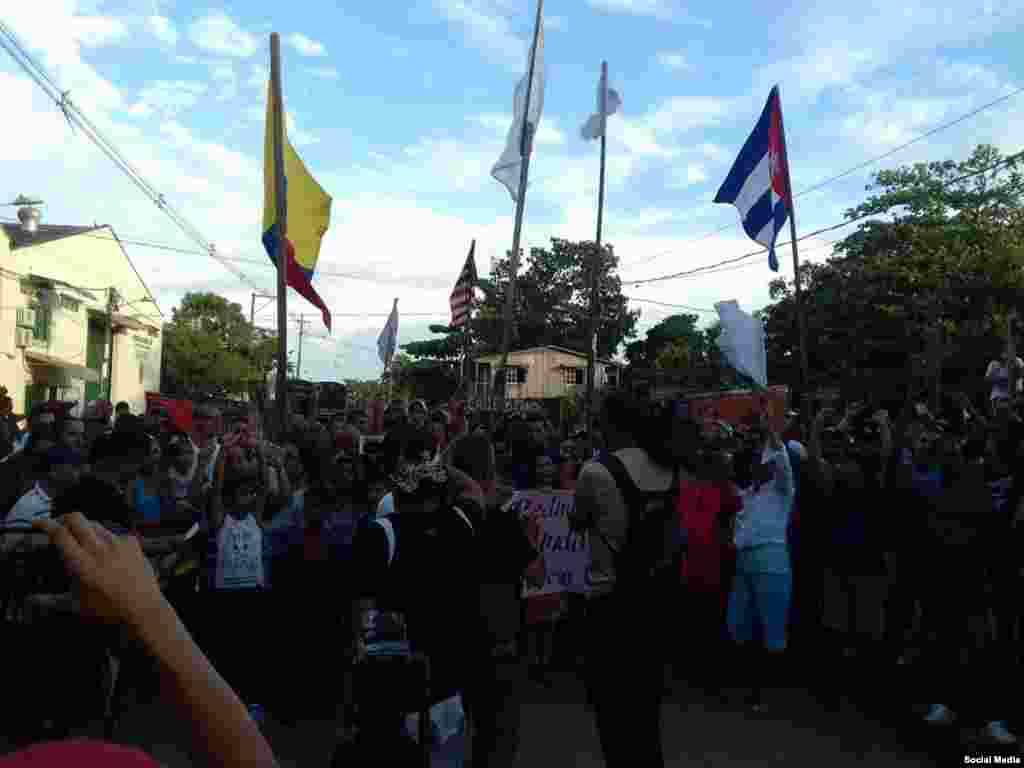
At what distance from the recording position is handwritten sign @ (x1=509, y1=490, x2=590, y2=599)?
296 inches

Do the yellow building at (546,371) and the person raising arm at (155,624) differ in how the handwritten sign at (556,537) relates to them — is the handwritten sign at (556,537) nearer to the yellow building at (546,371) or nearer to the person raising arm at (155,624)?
the person raising arm at (155,624)

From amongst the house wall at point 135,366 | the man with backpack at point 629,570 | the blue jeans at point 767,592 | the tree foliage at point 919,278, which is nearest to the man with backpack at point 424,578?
the man with backpack at point 629,570

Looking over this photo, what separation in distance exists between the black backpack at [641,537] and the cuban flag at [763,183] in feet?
25.9

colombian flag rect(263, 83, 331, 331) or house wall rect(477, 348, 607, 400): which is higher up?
house wall rect(477, 348, 607, 400)

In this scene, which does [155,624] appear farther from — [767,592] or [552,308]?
[552,308]

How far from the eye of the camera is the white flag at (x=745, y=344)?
28.9 feet

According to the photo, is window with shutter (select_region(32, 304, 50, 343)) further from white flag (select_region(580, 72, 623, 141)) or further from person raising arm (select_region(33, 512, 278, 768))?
person raising arm (select_region(33, 512, 278, 768))

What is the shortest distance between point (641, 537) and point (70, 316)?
38021 millimetres

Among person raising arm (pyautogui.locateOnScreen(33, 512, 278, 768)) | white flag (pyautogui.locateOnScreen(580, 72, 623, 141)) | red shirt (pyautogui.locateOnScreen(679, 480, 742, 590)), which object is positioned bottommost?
red shirt (pyautogui.locateOnScreen(679, 480, 742, 590))

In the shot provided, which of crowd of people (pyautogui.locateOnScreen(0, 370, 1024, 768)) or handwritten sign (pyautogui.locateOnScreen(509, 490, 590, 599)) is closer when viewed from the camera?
crowd of people (pyautogui.locateOnScreen(0, 370, 1024, 768))

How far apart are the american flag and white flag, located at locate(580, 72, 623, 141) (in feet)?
9.92

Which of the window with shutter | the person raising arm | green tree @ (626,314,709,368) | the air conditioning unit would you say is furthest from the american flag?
green tree @ (626,314,709,368)

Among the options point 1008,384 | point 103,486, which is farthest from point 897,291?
point 103,486

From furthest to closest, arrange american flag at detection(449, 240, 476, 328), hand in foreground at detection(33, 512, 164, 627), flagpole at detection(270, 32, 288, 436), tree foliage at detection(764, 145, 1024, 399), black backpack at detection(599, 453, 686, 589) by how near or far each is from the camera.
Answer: tree foliage at detection(764, 145, 1024, 399) → american flag at detection(449, 240, 476, 328) → flagpole at detection(270, 32, 288, 436) → black backpack at detection(599, 453, 686, 589) → hand in foreground at detection(33, 512, 164, 627)
